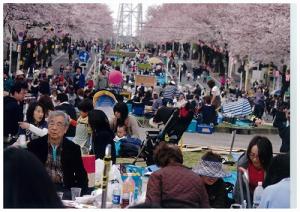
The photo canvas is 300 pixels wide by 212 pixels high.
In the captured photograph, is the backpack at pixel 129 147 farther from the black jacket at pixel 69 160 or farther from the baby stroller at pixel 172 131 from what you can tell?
the black jacket at pixel 69 160

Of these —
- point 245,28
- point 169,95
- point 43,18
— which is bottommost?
point 169,95

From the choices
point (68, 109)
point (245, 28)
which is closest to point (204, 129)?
point (68, 109)

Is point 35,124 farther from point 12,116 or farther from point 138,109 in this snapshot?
point 138,109

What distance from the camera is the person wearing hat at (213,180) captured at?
16.5 feet

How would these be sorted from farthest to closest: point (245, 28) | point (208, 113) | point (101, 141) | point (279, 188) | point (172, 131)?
1. point (245, 28)
2. point (208, 113)
3. point (172, 131)
4. point (101, 141)
5. point (279, 188)

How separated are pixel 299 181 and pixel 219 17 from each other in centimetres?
2575

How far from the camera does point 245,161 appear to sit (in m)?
5.84

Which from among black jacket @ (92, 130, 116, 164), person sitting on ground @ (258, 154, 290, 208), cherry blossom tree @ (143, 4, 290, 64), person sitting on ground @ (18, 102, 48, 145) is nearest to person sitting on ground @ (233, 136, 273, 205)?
person sitting on ground @ (258, 154, 290, 208)

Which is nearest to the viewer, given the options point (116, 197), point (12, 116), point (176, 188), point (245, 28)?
point (176, 188)

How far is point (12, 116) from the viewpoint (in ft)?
24.3

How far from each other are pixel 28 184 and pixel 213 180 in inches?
103

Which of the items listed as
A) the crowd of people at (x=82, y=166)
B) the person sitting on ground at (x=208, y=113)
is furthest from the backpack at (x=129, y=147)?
the person sitting on ground at (x=208, y=113)

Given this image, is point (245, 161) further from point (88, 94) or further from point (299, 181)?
point (88, 94)

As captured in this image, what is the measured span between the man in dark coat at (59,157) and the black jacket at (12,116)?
209 cm
